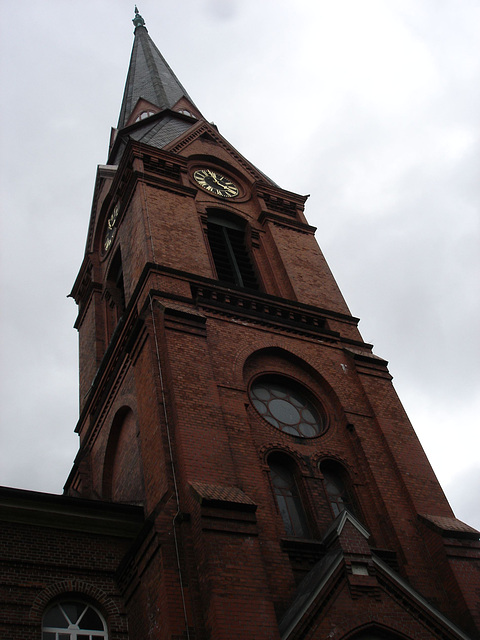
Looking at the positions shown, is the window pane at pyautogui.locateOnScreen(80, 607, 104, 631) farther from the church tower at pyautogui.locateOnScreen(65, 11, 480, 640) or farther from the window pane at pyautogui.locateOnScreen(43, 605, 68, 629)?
the church tower at pyautogui.locateOnScreen(65, 11, 480, 640)

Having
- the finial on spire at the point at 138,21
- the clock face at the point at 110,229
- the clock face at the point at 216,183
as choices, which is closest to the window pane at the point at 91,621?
the clock face at the point at 110,229

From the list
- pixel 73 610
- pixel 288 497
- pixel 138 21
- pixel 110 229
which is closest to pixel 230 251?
pixel 110 229

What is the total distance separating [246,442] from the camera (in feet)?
44.1

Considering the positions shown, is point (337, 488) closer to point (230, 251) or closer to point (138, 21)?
point (230, 251)

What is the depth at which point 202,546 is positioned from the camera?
35.3ft

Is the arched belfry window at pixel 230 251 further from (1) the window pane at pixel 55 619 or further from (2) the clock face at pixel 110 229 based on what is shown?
(1) the window pane at pixel 55 619

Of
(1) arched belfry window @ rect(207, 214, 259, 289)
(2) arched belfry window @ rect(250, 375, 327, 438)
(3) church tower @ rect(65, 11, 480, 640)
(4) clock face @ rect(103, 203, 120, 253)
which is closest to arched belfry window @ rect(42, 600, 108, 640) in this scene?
(3) church tower @ rect(65, 11, 480, 640)

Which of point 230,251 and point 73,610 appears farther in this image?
point 230,251

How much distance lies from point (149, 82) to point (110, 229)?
542 inches

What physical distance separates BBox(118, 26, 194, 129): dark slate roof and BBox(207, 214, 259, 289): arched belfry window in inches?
466

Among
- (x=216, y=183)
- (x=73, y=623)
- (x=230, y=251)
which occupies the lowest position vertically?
(x=73, y=623)

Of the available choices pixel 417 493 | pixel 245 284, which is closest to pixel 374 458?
pixel 417 493

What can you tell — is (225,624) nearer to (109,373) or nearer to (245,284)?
(109,373)

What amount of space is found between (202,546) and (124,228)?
11.7 metres
